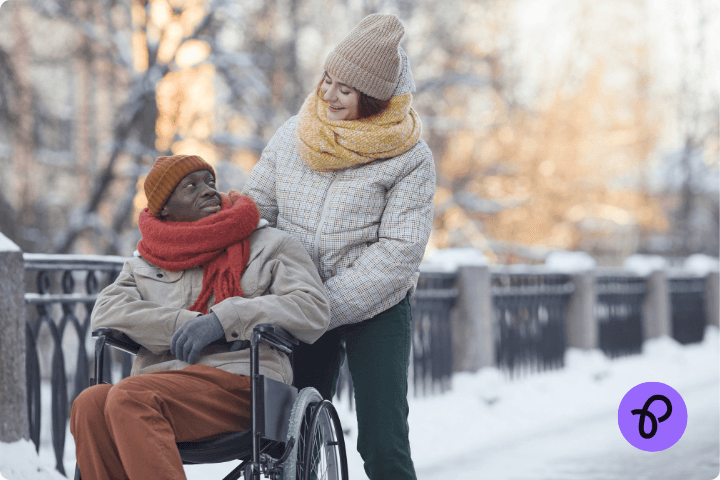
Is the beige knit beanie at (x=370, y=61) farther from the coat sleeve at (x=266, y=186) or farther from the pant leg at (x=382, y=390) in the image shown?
the pant leg at (x=382, y=390)

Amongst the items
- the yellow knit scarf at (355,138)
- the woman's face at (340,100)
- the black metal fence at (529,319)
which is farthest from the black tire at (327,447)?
the black metal fence at (529,319)

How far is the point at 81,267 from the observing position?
203 inches

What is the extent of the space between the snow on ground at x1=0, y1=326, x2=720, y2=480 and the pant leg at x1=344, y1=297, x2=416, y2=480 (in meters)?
1.97

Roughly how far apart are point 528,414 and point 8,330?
212 inches

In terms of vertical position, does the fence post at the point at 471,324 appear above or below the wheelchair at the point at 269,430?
below

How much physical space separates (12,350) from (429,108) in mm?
14614

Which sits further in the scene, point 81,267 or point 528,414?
point 528,414

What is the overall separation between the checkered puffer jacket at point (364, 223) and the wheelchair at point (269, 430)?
37 centimetres

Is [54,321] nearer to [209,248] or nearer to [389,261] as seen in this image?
[209,248]

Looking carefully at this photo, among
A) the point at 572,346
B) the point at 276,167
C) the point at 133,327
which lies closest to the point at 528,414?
the point at 572,346

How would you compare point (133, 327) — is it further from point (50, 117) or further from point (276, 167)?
point (50, 117)

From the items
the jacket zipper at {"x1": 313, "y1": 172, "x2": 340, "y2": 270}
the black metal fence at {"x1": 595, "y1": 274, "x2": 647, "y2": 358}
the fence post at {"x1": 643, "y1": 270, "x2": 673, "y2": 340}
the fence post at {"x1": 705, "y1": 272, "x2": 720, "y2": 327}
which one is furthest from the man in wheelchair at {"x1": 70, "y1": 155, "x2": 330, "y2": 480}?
the fence post at {"x1": 705, "y1": 272, "x2": 720, "y2": 327}

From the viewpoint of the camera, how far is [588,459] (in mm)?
6375

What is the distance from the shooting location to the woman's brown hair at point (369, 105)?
3.39 meters
